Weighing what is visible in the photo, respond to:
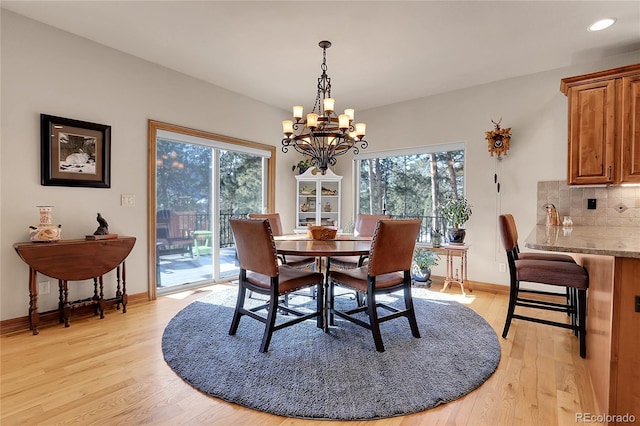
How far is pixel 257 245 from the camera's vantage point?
2213 mm

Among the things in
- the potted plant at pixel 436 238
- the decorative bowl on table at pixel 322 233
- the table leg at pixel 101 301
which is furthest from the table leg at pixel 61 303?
the potted plant at pixel 436 238

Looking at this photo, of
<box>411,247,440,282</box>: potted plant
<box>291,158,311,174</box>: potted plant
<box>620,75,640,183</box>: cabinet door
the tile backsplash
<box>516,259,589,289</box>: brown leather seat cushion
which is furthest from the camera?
<box>291,158,311,174</box>: potted plant

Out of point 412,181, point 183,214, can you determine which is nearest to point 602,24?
point 412,181

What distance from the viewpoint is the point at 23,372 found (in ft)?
6.37

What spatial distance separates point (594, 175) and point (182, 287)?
14.9ft

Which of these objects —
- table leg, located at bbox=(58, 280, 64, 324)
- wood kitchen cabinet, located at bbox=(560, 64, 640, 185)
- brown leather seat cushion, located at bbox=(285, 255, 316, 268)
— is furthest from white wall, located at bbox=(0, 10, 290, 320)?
wood kitchen cabinet, located at bbox=(560, 64, 640, 185)

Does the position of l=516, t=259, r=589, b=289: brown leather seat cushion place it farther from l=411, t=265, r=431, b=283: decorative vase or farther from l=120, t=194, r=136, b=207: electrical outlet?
l=120, t=194, r=136, b=207: electrical outlet

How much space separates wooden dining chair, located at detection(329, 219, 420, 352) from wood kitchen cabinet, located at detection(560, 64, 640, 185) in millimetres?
1980

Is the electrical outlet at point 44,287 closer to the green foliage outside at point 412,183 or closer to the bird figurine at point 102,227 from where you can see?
the bird figurine at point 102,227

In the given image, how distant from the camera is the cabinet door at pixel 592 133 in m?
2.87

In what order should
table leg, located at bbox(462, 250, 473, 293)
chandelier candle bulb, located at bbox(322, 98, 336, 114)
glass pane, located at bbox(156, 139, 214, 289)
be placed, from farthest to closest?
table leg, located at bbox(462, 250, 473, 293) → glass pane, located at bbox(156, 139, 214, 289) → chandelier candle bulb, located at bbox(322, 98, 336, 114)

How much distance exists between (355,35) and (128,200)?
9.02ft

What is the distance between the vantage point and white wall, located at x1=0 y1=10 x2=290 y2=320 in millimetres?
2539

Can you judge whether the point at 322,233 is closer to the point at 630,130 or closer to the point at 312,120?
the point at 312,120
